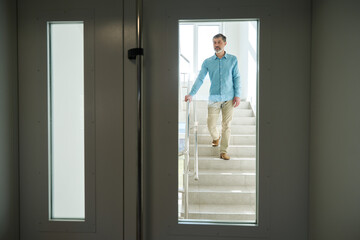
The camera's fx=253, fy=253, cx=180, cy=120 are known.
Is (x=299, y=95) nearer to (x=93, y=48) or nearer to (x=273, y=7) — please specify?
(x=273, y=7)

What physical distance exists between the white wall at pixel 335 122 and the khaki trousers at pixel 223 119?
0.43 m

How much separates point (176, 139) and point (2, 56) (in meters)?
1.02

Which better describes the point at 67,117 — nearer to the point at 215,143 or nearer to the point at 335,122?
the point at 215,143

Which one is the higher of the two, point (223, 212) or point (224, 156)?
point (224, 156)

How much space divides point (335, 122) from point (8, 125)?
1654 mm

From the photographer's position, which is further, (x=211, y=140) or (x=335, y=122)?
(x=211, y=140)

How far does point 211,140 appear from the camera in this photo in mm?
1435

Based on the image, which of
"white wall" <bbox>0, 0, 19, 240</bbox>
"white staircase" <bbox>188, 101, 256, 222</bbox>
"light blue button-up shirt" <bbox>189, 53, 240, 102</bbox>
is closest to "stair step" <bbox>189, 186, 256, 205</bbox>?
"white staircase" <bbox>188, 101, 256, 222</bbox>

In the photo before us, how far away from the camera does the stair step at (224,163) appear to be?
142cm

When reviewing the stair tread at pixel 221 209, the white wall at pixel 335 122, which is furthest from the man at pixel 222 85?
the white wall at pixel 335 122

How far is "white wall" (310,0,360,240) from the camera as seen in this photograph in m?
1.03

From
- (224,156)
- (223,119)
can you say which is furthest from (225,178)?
(223,119)

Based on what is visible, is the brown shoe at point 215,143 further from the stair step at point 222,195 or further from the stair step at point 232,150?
the stair step at point 222,195

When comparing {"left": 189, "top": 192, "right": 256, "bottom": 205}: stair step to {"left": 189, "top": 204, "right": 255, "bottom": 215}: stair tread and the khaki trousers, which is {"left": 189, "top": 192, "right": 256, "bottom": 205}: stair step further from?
the khaki trousers
